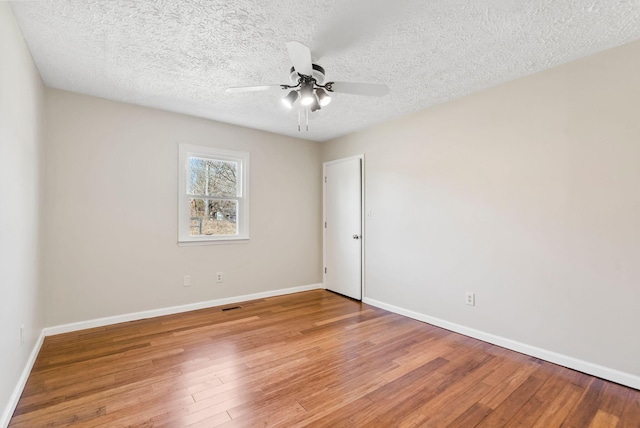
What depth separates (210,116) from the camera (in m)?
3.73

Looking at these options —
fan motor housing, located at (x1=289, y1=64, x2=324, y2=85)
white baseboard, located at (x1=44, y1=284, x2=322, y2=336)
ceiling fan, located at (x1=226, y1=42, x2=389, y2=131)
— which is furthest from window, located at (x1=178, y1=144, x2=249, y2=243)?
fan motor housing, located at (x1=289, y1=64, x2=324, y2=85)

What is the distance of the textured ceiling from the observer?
70.5 inches

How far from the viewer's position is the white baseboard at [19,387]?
5.42 feet

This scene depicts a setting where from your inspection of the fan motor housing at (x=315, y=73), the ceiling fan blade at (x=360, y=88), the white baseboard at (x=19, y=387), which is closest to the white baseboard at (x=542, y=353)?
the ceiling fan blade at (x=360, y=88)

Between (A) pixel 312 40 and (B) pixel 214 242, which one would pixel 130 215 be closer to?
(B) pixel 214 242

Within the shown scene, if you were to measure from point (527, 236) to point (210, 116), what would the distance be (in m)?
3.69

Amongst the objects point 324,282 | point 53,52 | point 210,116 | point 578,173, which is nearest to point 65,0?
point 53,52

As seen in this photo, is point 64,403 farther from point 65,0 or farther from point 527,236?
point 527,236

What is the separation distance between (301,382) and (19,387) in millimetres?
1848

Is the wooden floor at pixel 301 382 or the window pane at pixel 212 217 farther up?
the window pane at pixel 212 217

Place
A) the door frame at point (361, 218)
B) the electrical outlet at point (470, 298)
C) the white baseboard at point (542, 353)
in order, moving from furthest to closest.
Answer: the door frame at point (361, 218) → the electrical outlet at point (470, 298) → the white baseboard at point (542, 353)

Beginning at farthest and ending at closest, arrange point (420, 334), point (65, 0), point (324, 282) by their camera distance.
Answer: point (324, 282) < point (420, 334) < point (65, 0)

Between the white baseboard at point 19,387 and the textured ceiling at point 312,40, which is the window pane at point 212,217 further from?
the white baseboard at point 19,387

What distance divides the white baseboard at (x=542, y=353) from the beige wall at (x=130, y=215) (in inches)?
91.1
